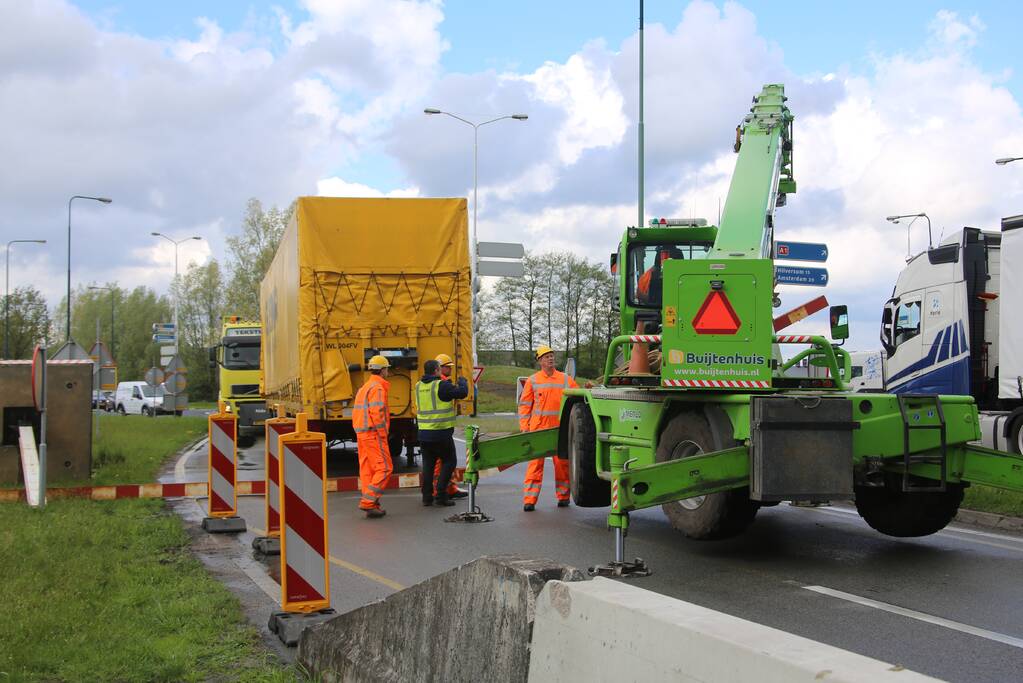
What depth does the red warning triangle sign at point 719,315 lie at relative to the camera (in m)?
7.91

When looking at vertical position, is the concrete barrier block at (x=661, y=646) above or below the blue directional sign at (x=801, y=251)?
below

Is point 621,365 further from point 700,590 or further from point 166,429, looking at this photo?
point 166,429

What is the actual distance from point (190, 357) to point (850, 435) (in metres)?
74.9

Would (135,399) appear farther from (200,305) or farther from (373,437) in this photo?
(373,437)

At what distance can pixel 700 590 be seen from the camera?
22.9 feet

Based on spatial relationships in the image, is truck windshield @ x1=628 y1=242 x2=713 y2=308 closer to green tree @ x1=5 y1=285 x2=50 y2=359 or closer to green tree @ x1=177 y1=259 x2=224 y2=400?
green tree @ x1=5 y1=285 x2=50 y2=359

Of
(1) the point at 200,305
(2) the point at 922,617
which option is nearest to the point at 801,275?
(2) the point at 922,617

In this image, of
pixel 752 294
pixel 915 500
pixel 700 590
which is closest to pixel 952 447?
pixel 915 500

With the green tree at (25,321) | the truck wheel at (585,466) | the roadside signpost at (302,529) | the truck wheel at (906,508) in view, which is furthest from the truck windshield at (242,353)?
the green tree at (25,321)

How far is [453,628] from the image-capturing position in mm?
3660

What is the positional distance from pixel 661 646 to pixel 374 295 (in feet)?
41.2

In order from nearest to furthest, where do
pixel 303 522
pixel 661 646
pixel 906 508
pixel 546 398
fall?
pixel 661 646 → pixel 303 522 → pixel 906 508 → pixel 546 398

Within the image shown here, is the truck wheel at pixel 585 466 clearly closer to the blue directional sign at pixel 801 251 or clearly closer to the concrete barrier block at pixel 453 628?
the blue directional sign at pixel 801 251

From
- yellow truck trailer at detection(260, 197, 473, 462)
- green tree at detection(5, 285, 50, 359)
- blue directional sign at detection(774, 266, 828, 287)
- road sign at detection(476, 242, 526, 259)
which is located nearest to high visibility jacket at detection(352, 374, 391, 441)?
yellow truck trailer at detection(260, 197, 473, 462)
